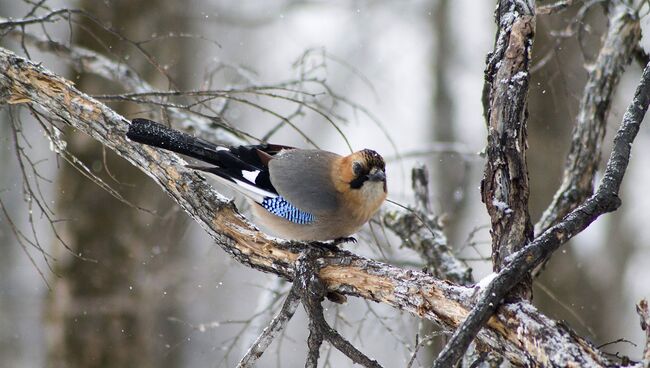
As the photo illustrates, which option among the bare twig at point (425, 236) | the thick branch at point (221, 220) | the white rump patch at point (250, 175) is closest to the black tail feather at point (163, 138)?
the thick branch at point (221, 220)

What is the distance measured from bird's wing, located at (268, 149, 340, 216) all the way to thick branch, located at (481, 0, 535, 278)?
0.93m

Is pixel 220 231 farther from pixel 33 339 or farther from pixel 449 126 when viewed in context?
pixel 33 339

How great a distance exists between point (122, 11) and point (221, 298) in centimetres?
997

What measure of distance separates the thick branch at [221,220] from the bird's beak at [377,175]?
488mm

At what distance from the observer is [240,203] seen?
5395 millimetres

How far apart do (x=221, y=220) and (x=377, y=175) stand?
2.83 ft

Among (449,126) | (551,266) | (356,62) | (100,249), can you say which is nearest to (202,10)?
(356,62)

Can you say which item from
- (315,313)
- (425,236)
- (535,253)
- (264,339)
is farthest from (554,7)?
(264,339)

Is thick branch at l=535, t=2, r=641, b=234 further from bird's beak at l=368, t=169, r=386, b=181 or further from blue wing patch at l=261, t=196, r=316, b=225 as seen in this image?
blue wing patch at l=261, t=196, r=316, b=225

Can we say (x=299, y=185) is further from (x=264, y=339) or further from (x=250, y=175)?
(x=264, y=339)

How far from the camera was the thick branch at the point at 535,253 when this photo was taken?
2539 millimetres

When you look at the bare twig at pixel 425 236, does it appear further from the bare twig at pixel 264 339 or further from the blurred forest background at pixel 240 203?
the bare twig at pixel 264 339

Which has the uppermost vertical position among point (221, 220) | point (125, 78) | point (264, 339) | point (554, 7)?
point (125, 78)

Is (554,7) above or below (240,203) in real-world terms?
above
